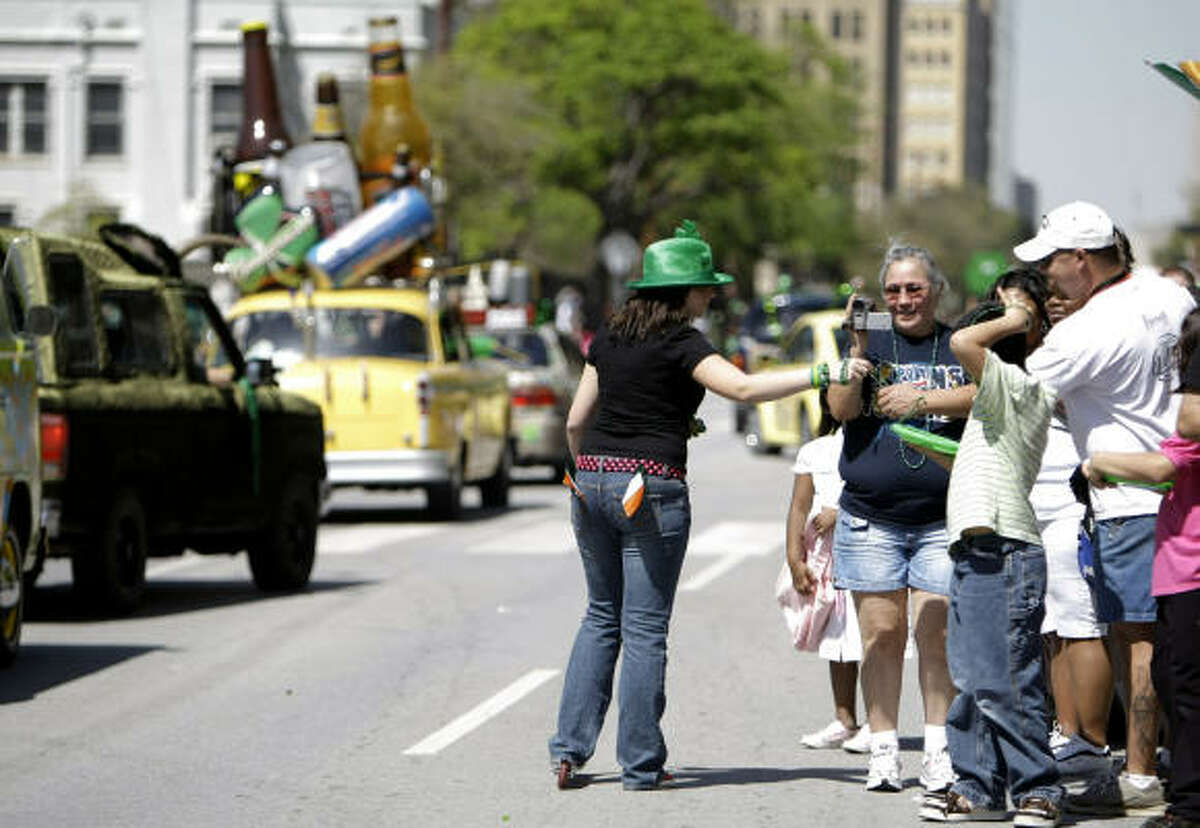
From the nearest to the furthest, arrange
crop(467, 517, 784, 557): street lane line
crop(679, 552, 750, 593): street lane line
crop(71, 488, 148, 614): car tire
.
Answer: crop(71, 488, 148, 614): car tire → crop(679, 552, 750, 593): street lane line → crop(467, 517, 784, 557): street lane line

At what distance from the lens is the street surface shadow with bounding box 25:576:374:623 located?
14.6m

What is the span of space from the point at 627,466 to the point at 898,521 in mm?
920

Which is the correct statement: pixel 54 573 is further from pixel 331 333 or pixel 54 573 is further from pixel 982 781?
pixel 982 781

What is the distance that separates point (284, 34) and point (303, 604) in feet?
176

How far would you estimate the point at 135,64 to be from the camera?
2640 inches

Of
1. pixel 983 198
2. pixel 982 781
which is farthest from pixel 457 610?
pixel 983 198

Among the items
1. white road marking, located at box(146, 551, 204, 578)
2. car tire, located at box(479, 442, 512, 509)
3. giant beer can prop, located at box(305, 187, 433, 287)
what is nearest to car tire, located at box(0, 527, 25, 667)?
white road marking, located at box(146, 551, 204, 578)

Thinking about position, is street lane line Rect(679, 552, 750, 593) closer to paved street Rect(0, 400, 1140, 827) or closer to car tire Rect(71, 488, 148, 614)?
paved street Rect(0, 400, 1140, 827)

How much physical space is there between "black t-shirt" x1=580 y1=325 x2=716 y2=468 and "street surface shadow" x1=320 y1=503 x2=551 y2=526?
13741mm

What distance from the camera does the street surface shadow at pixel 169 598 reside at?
14.6 meters

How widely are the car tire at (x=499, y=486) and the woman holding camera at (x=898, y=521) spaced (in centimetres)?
1530

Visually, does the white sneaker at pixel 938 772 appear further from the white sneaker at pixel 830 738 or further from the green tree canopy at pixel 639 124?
the green tree canopy at pixel 639 124

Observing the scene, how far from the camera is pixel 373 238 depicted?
2253 centimetres

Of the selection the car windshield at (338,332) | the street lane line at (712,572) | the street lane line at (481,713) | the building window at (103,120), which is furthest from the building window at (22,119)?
the street lane line at (481,713)
